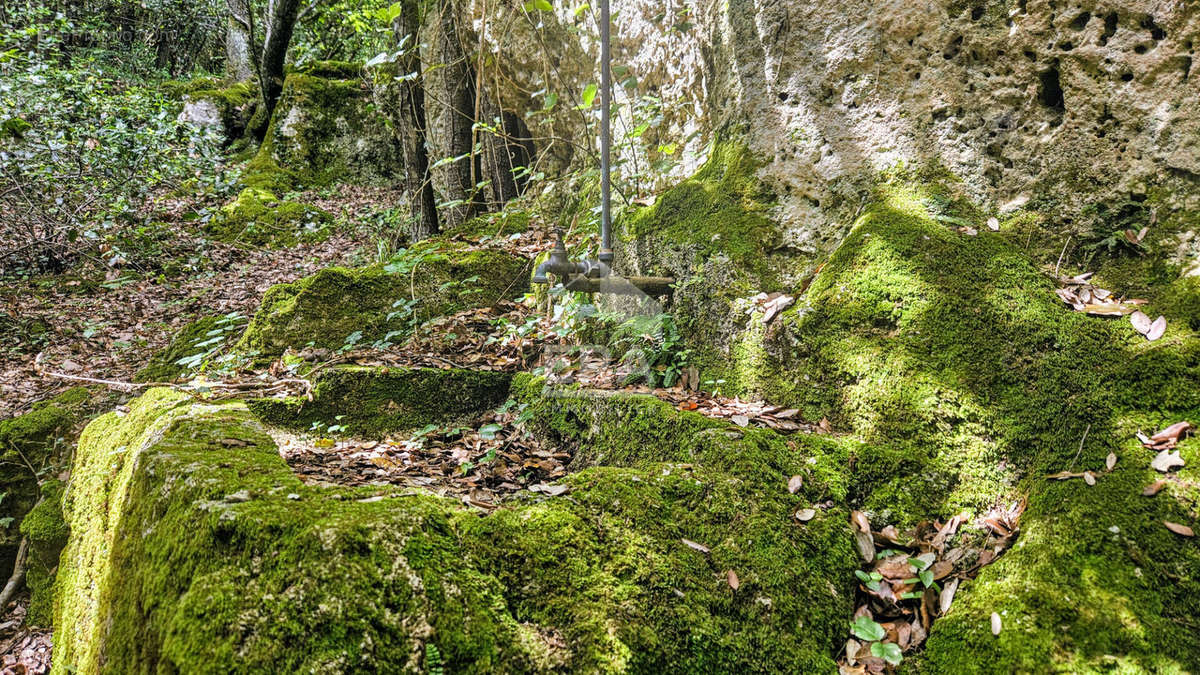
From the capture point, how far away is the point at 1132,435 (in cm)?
198

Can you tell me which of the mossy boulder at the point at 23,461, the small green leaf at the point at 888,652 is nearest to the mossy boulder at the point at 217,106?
the mossy boulder at the point at 23,461

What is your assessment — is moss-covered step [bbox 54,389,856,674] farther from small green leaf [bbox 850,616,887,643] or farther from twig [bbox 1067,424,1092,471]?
twig [bbox 1067,424,1092,471]

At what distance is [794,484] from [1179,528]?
3.49 ft

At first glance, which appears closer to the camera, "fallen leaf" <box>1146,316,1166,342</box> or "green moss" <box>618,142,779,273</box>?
"fallen leaf" <box>1146,316,1166,342</box>

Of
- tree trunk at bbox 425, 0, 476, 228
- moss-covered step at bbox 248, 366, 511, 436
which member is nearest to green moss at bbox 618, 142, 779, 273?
moss-covered step at bbox 248, 366, 511, 436

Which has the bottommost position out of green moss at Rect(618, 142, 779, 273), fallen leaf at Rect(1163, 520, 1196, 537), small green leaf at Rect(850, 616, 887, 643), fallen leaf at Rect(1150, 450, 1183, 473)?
small green leaf at Rect(850, 616, 887, 643)

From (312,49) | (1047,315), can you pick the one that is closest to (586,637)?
(1047,315)

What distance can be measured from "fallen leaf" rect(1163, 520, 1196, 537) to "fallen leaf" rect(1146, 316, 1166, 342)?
0.74m

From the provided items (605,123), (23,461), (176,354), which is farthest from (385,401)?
(23,461)

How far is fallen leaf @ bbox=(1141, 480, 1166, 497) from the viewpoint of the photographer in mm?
1803

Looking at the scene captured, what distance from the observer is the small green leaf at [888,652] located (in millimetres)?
1747

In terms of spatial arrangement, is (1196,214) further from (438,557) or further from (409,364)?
(409,364)

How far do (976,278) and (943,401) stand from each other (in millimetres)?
614

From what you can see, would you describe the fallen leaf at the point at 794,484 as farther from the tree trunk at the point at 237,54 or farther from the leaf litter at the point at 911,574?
the tree trunk at the point at 237,54
